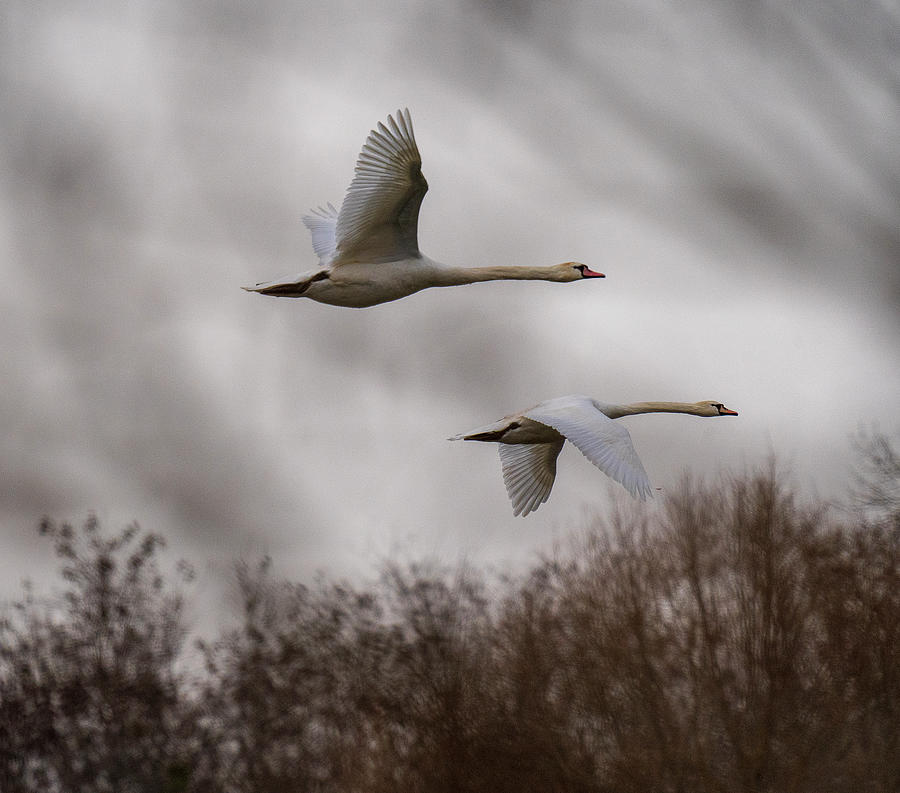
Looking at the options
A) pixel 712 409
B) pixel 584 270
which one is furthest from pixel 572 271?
pixel 712 409

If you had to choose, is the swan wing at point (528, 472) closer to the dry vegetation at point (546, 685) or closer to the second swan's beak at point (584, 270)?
the second swan's beak at point (584, 270)

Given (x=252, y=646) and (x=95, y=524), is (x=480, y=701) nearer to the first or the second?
(x=252, y=646)

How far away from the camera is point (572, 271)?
45.1 ft

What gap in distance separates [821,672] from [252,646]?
38.9 feet

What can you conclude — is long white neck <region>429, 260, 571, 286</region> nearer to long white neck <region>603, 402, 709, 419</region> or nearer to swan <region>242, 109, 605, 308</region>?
swan <region>242, 109, 605, 308</region>

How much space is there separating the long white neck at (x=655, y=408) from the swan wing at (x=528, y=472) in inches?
26.3

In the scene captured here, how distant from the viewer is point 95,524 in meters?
27.7

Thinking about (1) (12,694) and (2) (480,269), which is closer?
(2) (480,269)

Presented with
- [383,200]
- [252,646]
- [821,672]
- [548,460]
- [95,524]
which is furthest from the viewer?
[252,646]

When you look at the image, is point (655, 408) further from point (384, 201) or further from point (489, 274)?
point (384, 201)

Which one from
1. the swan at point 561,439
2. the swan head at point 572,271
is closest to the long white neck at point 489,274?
the swan head at point 572,271

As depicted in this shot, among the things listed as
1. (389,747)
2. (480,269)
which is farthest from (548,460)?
(389,747)

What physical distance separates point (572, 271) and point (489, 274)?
1281 mm

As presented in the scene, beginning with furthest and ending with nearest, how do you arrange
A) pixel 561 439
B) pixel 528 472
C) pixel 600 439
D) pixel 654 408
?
pixel 654 408
pixel 528 472
pixel 561 439
pixel 600 439
